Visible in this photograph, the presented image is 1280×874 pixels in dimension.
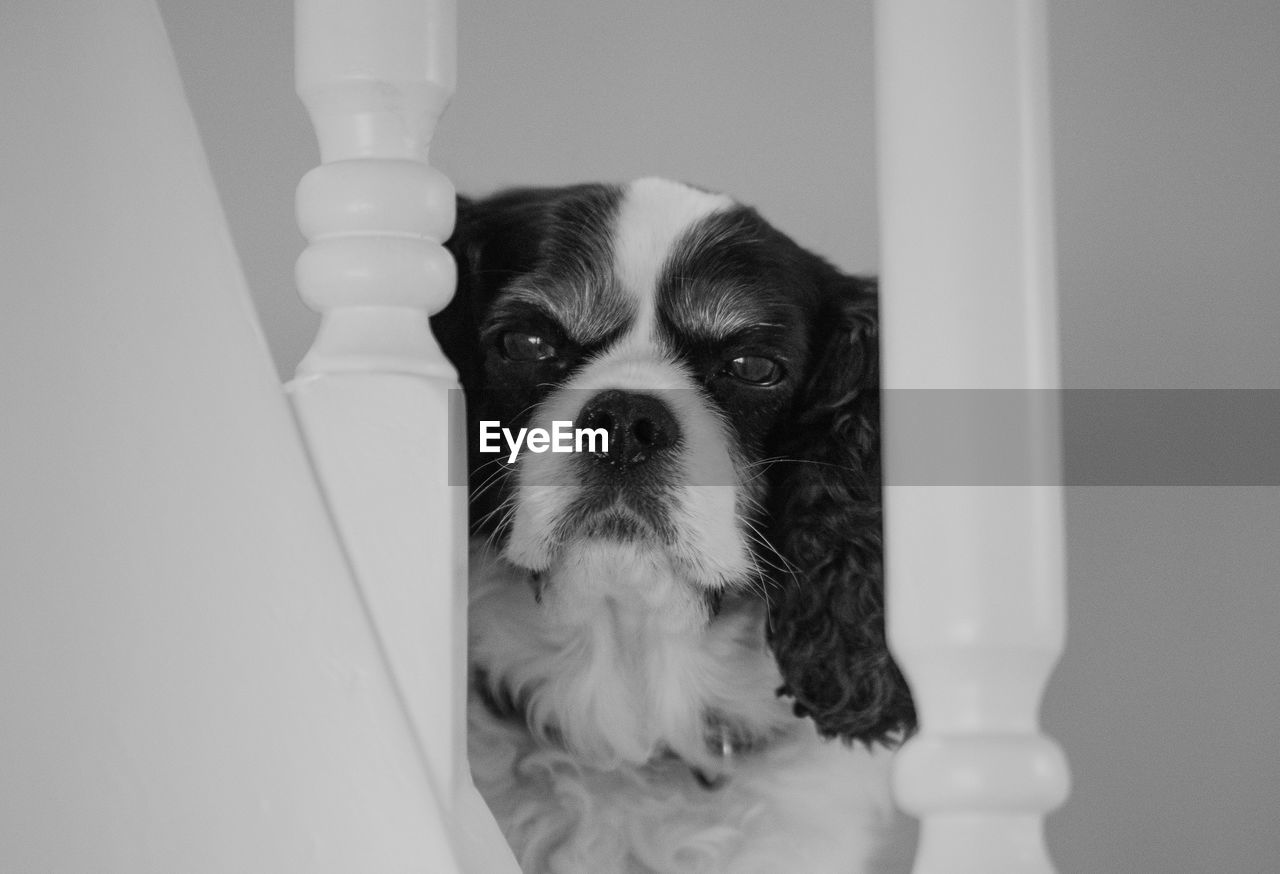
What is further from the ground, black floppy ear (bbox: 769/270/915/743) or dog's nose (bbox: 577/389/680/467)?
dog's nose (bbox: 577/389/680/467)

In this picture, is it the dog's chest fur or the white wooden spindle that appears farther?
the dog's chest fur

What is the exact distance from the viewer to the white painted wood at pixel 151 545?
547 mm

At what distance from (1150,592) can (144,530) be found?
1.15m

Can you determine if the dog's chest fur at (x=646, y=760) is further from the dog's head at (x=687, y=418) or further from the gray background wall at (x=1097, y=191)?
the gray background wall at (x=1097, y=191)

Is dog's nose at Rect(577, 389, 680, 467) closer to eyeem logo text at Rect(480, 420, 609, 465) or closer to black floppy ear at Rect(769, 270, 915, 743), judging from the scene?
eyeem logo text at Rect(480, 420, 609, 465)

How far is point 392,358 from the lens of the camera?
0.61m

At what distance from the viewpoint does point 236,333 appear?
585mm

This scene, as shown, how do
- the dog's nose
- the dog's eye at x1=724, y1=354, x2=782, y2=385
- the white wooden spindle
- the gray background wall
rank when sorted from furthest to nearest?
the gray background wall
the dog's eye at x1=724, y1=354, x2=782, y2=385
the dog's nose
the white wooden spindle

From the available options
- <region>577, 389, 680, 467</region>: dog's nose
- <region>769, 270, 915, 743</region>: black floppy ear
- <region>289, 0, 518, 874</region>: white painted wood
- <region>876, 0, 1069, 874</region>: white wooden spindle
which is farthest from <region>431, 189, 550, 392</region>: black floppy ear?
<region>876, 0, 1069, 874</region>: white wooden spindle

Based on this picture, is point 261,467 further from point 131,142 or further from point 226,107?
point 226,107

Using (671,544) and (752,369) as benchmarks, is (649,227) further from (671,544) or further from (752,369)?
(671,544)

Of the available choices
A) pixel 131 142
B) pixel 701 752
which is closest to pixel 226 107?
pixel 701 752

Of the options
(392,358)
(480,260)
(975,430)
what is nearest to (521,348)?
(480,260)

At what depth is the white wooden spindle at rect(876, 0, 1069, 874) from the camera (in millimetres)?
520
